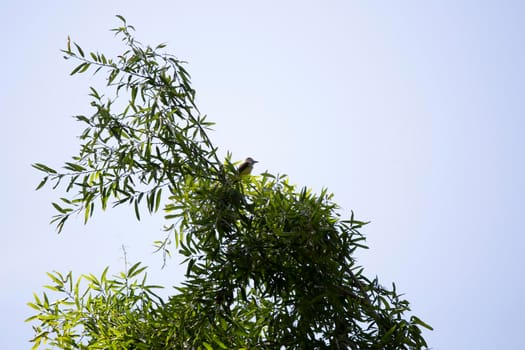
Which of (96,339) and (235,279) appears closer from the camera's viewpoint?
(235,279)

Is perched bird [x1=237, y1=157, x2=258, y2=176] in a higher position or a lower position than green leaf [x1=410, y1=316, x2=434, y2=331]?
higher

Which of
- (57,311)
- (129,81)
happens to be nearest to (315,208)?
(129,81)

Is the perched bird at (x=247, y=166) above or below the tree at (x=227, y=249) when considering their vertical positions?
above

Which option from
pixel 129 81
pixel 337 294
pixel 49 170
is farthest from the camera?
pixel 129 81

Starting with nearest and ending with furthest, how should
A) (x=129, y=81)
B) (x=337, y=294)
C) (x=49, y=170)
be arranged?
(x=337, y=294) < (x=49, y=170) < (x=129, y=81)

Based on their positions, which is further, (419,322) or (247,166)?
(247,166)

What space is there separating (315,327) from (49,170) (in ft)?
5.09

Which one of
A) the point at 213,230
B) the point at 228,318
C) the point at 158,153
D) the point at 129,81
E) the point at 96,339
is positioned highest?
the point at 129,81

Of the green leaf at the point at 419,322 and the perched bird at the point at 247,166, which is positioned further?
the perched bird at the point at 247,166

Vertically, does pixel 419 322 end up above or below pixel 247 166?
below

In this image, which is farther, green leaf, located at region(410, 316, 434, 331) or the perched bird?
the perched bird

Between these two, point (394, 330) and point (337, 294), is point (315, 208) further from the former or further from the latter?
point (394, 330)

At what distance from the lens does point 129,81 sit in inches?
140

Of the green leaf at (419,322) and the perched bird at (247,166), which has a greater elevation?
the perched bird at (247,166)
